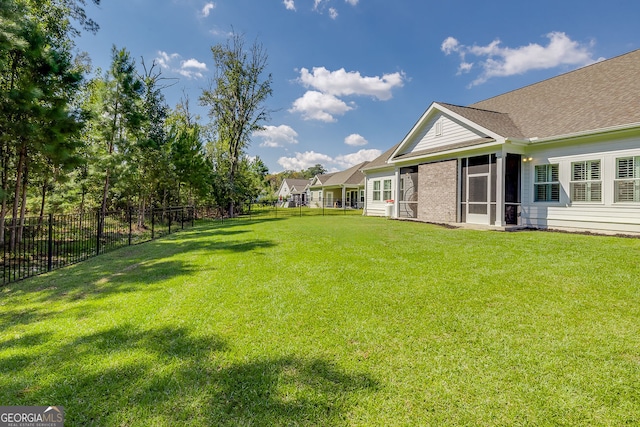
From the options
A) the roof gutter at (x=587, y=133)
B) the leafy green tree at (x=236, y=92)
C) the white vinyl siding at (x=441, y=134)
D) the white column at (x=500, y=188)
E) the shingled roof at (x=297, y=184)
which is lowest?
the white column at (x=500, y=188)

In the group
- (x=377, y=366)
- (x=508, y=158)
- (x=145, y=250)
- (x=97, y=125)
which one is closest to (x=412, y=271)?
(x=377, y=366)

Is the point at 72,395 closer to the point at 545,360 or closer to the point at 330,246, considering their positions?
the point at 545,360

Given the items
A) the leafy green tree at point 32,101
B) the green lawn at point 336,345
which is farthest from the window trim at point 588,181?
the leafy green tree at point 32,101

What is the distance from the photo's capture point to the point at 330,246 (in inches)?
316

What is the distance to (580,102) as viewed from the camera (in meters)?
11.3

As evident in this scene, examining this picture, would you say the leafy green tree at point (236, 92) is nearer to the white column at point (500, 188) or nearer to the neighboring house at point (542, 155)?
the neighboring house at point (542, 155)

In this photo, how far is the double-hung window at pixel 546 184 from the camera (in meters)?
10.6

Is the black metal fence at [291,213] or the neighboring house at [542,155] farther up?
the neighboring house at [542,155]

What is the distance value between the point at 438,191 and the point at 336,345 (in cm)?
1273

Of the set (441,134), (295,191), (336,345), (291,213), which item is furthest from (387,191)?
(295,191)

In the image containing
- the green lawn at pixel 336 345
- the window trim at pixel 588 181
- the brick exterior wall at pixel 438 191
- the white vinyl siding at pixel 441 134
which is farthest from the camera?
the brick exterior wall at pixel 438 191

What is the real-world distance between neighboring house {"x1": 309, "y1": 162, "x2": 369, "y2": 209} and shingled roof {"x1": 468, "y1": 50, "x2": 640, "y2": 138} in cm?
1769

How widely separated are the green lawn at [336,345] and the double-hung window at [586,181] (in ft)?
16.8

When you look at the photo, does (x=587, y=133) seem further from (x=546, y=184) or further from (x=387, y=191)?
(x=387, y=191)
